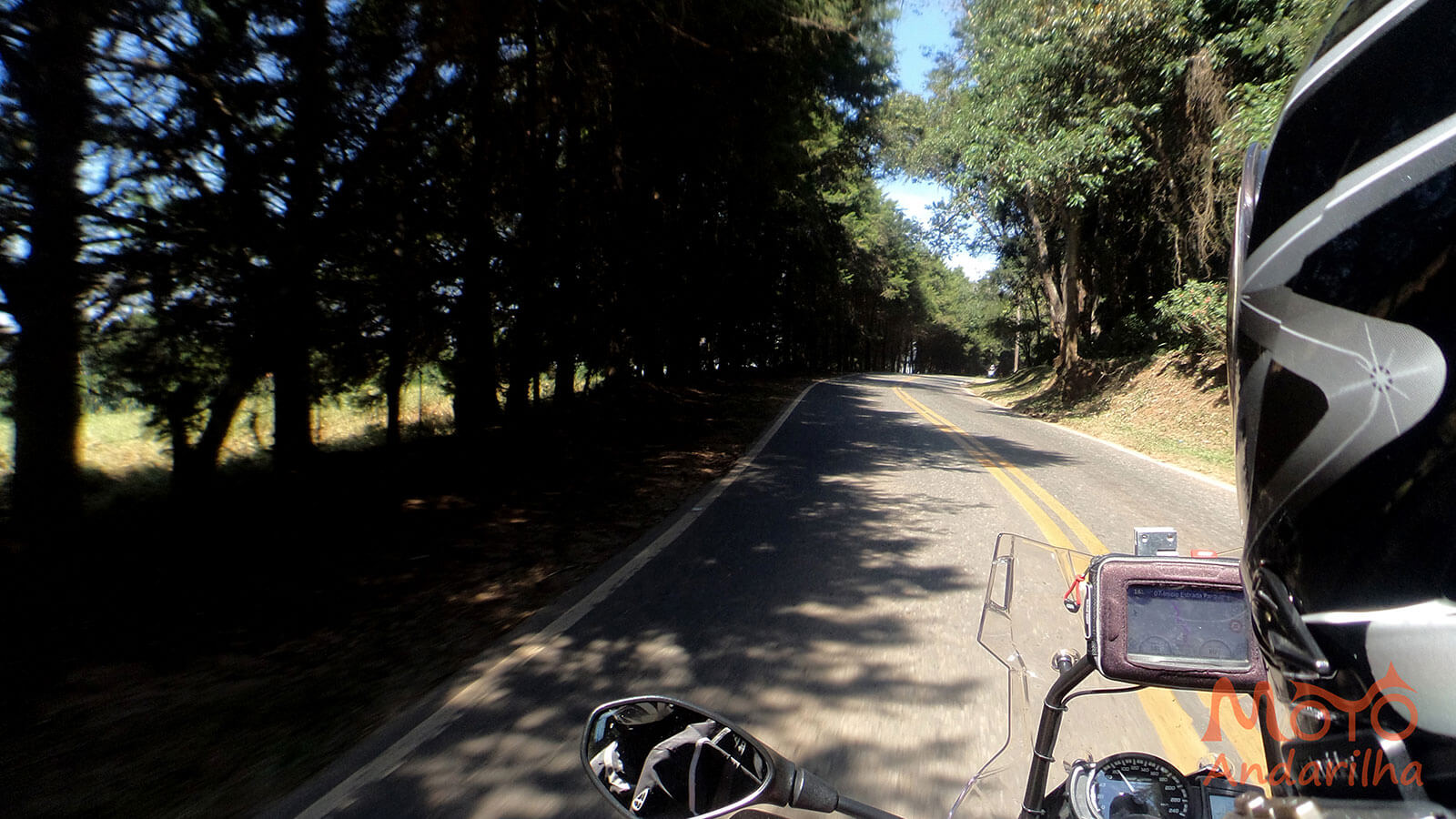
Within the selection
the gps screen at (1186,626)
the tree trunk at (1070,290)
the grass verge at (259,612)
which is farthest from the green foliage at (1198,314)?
the gps screen at (1186,626)

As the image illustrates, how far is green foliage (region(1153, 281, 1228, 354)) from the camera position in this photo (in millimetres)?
17141

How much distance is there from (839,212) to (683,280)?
12.4 meters

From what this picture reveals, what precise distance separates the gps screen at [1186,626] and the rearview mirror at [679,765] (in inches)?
28.7

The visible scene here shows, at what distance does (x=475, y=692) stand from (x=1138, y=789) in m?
3.60

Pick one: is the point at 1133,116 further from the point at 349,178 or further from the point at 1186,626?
the point at 1186,626

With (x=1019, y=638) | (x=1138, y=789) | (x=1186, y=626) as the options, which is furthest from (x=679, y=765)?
(x=1019, y=638)

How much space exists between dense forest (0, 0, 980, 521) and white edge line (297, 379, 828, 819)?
12.1 ft

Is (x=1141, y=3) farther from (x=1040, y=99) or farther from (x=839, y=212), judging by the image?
(x=839, y=212)

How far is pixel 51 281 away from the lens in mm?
5664

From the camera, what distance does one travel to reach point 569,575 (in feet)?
22.3

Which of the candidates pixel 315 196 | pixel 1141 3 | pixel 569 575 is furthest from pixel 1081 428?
pixel 315 196

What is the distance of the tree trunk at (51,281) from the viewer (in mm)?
5387

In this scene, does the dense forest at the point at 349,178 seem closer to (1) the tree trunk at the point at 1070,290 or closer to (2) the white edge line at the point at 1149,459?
(2) the white edge line at the point at 1149,459

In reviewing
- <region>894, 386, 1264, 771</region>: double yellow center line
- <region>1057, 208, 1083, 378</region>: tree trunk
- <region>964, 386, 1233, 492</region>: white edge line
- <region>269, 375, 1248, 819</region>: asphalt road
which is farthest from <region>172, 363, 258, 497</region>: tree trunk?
<region>1057, 208, 1083, 378</region>: tree trunk
